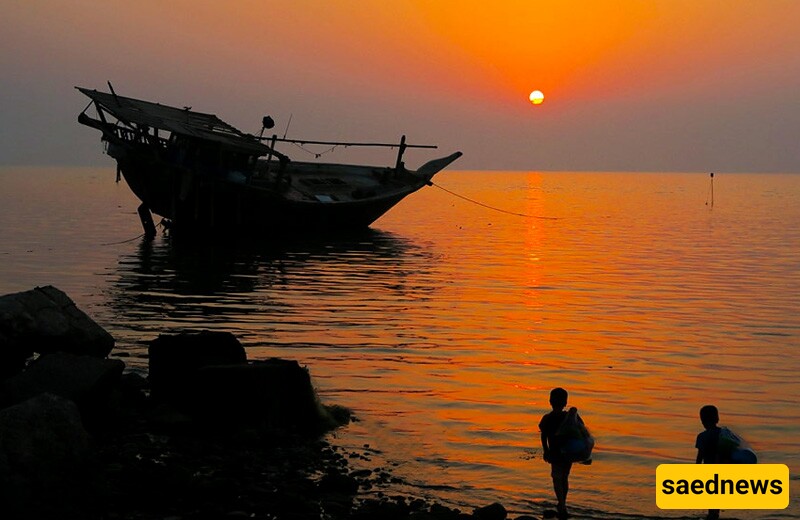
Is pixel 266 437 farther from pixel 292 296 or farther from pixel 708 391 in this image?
pixel 292 296

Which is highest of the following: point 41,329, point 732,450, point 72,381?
point 41,329

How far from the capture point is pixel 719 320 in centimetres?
2411

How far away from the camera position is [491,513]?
9.70 metres

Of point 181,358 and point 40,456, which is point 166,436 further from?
point 40,456

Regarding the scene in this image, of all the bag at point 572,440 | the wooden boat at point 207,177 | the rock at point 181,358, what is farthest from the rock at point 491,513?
the wooden boat at point 207,177

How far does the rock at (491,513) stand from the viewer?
9.67 meters

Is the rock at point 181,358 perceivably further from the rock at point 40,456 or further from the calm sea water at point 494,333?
the rock at point 40,456

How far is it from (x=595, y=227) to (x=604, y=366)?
167 feet

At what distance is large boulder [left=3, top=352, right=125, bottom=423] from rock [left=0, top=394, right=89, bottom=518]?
2321 millimetres

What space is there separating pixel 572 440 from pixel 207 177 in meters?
33.3

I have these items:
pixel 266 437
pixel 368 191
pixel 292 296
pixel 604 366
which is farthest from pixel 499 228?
pixel 266 437

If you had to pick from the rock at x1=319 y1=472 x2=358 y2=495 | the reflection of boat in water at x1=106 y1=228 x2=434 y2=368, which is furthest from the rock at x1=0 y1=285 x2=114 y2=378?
the rock at x1=319 y1=472 x2=358 y2=495

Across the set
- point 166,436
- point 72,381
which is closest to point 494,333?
point 166,436

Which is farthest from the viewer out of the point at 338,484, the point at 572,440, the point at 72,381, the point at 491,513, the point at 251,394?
the point at 251,394
